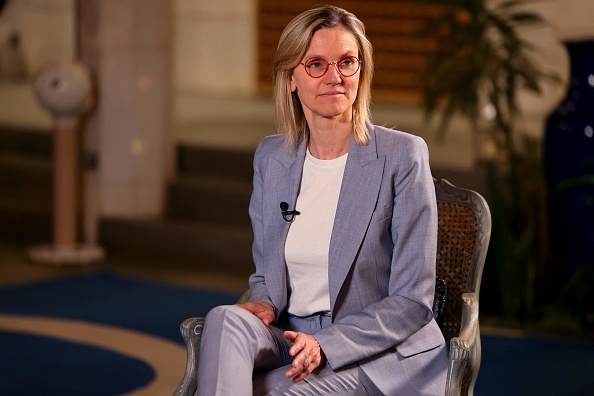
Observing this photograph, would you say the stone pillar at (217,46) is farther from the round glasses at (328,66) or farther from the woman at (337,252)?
the round glasses at (328,66)

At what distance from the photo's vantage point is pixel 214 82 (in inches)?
466

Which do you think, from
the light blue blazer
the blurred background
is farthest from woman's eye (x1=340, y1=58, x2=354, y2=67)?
the blurred background

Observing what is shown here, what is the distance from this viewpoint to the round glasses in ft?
9.41

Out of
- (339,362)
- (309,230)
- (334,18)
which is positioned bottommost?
(339,362)

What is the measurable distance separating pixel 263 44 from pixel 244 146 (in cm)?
370

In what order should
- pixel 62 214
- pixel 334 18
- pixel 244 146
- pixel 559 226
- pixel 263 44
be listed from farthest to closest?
pixel 263 44 < pixel 244 146 < pixel 62 214 < pixel 559 226 < pixel 334 18

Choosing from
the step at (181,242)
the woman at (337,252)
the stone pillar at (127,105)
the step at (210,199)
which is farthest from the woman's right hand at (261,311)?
the stone pillar at (127,105)

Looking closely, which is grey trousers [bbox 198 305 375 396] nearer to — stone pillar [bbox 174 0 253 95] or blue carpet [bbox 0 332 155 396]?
blue carpet [bbox 0 332 155 396]

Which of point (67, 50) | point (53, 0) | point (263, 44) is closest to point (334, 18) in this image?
point (67, 50)

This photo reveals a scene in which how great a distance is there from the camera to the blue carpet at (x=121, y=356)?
15.5ft

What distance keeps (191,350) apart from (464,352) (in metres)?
0.69

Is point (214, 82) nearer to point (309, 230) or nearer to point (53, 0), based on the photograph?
point (53, 0)

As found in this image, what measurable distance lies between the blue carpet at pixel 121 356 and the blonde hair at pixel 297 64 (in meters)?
1.99

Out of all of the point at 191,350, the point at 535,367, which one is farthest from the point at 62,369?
the point at 191,350
